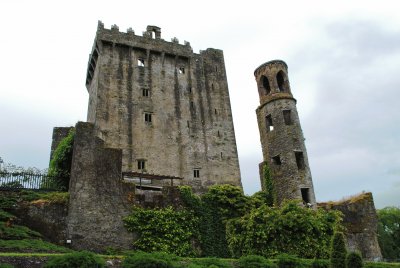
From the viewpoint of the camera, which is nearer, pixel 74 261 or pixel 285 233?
pixel 74 261

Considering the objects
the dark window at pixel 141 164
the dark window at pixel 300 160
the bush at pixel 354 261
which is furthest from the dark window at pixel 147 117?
the bush at pixel 354 261

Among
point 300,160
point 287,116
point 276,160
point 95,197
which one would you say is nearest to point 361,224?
point 300,160

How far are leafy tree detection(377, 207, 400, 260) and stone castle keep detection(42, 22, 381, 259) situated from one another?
2076 cm

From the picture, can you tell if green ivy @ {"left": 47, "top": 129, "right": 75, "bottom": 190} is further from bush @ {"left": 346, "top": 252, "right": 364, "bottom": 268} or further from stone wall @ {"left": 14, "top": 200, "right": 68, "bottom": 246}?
bush @ {"left": 346, "top": 252, "right": 364, "bottom": 268}

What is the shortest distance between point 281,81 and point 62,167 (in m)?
22.0

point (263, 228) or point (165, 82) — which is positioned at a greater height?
point (165, 82)

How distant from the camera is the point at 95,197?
25156mm

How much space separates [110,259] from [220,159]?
22.0m

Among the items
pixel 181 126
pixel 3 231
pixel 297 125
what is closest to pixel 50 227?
pixel 3 231

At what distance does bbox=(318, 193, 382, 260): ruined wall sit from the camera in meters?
32.8

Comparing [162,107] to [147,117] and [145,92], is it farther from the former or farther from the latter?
[145,92]

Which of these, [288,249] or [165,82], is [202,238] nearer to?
[288,249]

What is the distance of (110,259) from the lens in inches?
657

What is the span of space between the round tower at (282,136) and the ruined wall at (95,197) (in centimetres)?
1377
